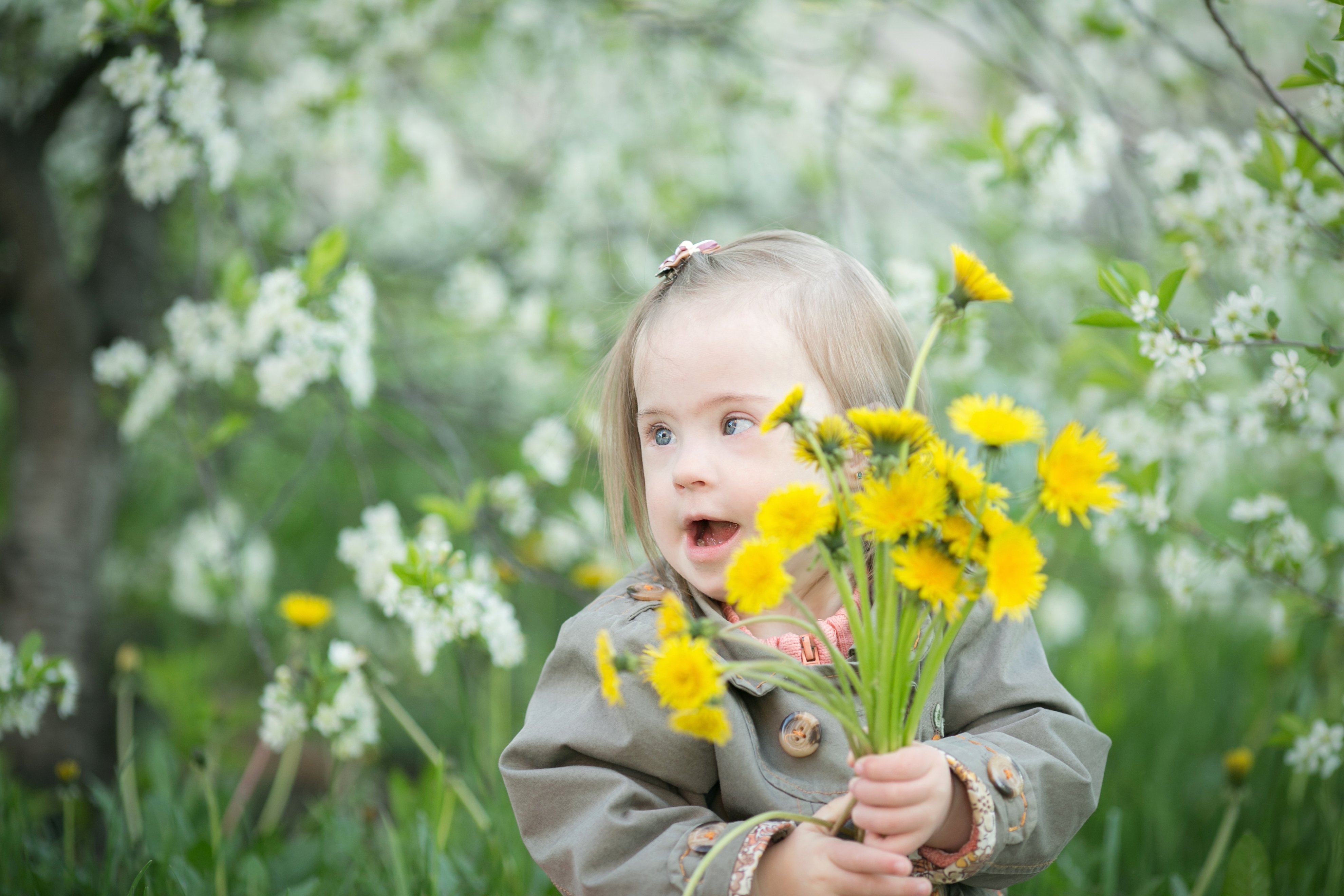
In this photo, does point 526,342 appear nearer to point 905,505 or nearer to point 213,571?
point 213,571

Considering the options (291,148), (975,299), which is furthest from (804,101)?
(975,299)

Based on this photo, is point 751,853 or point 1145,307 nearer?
point 751,853

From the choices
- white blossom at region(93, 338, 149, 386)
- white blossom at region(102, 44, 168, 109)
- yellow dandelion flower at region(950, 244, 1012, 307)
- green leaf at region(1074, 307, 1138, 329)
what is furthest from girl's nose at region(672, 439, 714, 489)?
white blossom at region(93, 338, 149, 386)

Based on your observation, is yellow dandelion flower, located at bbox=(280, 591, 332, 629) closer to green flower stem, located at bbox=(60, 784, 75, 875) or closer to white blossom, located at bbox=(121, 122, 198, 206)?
green flower stem, located at bbox=(60, 784, 75, 875)

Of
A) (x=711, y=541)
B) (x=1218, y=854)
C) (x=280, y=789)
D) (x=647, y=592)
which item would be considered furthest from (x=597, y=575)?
(x=1218, y=854)

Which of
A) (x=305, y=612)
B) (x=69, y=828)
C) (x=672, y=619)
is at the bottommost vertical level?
(x=69, y=828)

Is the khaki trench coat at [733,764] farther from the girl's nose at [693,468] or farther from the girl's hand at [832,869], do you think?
the girl's nose at [693,468]

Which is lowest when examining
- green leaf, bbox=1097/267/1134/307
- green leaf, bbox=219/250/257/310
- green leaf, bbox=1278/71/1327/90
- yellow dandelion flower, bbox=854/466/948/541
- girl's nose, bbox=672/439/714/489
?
green leaf, bbox=219/250/257/310

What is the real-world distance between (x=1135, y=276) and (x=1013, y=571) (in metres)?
0.79

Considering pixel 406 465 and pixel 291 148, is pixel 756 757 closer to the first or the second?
pixel 291 148

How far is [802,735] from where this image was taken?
3.79 feet

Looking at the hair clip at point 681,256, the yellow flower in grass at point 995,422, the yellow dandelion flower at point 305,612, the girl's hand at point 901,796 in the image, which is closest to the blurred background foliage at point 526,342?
the yellow dandelion flower at point 305,612

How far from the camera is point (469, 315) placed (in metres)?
2.86

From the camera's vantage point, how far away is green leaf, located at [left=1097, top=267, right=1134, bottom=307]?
1.39 metres
